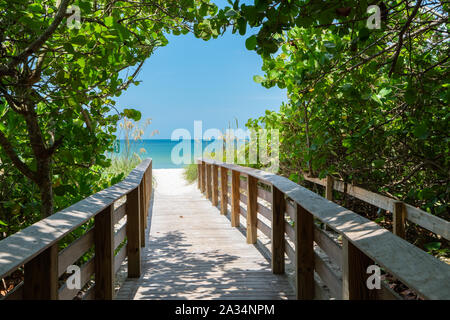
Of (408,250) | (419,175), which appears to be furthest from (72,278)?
(419,175)

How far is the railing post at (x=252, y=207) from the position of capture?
4.09 metres

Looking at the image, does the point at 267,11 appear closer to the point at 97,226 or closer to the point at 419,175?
the point at 97,226

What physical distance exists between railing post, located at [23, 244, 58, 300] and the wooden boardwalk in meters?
1.51

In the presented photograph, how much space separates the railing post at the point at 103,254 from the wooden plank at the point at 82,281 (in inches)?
2.2

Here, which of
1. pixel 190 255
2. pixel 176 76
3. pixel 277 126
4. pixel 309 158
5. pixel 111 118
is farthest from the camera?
pixel 176 76

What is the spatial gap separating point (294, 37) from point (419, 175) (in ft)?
6.04

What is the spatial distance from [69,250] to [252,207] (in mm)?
2623

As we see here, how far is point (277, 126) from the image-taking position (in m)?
5.30

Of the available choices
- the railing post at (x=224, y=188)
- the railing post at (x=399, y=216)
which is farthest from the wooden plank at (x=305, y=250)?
the railing post at (x=224, y=188)

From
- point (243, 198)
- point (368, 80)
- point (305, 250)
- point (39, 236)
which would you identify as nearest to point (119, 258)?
point (305, 250)

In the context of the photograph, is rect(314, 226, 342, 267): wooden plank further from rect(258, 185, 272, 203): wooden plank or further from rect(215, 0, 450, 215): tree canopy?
rect(258, 185, 272, 203): wooden plank

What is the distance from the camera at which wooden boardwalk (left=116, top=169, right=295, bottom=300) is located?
2.84 m

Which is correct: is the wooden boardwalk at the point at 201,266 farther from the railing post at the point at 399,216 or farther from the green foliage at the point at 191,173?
the green foliage at the point at 191,173

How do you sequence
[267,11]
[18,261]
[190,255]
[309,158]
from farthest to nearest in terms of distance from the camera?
[190,255] → [309,158] → [267,11] → [18,261]
